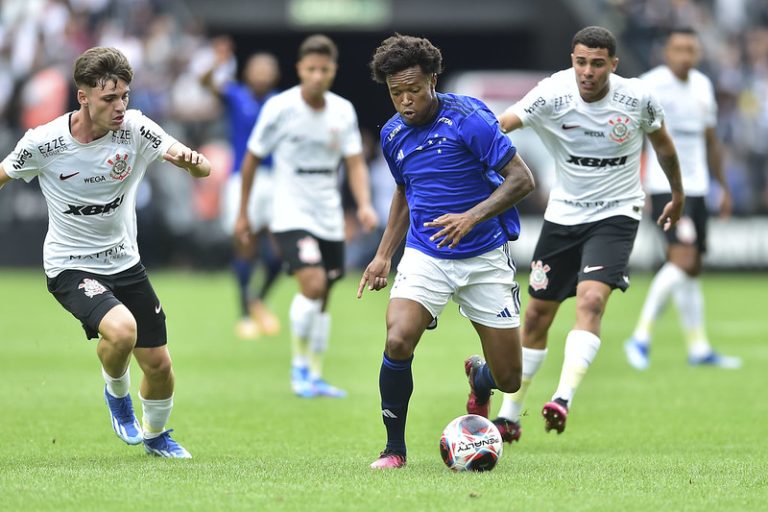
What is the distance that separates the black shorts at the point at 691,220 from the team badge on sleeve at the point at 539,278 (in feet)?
12.6

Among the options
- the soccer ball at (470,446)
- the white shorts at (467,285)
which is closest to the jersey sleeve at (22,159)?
the white shorts at (467,285)

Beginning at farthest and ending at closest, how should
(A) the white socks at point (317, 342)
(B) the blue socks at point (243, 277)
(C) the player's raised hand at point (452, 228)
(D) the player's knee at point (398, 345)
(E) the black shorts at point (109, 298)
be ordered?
(B) the blue socks at point (243, 277) < (A) the white socks at point (317, 342) < (E) the black shorts at point (109, 298) < (D) the player's knee at point (398, 345) < (C) the player's raised hand at point (452, 228)

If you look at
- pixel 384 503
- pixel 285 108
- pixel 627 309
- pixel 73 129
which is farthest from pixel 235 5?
pixel 384 503

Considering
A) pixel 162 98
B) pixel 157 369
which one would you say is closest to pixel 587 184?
pixel 157 369

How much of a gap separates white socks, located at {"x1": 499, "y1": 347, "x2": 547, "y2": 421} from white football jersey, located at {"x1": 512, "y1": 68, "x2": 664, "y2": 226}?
90 centimetres

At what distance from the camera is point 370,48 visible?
3369cm

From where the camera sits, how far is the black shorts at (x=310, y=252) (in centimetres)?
1148

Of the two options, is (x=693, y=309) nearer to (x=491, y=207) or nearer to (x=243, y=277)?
(x=243, y=277)

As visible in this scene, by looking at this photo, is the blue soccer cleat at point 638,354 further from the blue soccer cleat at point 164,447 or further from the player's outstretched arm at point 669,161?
the blue soccer cleat at point 164,447

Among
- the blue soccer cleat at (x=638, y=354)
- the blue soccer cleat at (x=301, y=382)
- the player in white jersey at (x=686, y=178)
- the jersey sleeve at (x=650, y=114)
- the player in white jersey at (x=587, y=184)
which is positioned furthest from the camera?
the blue soccer cleat at (x=638, y=354)

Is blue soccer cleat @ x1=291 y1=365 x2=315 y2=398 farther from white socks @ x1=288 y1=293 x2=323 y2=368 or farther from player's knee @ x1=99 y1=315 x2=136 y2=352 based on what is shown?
player's knee @ x1=99 y1=315 x2=136 y2=352

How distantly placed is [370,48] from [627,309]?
15913 mm

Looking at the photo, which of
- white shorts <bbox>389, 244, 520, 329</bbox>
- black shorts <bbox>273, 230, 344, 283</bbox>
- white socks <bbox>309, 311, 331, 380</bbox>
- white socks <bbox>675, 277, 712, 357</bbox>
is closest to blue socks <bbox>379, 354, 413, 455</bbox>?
white shorts <bbox>389, 244, 520, 329</bbox>

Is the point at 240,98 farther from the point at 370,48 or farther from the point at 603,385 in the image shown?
the point at 370,48
